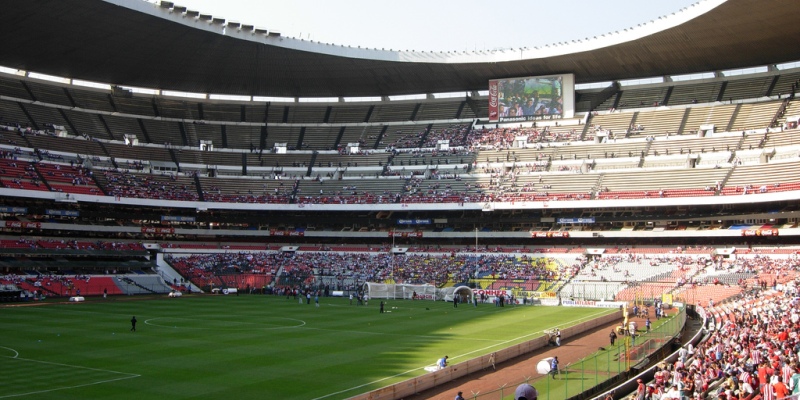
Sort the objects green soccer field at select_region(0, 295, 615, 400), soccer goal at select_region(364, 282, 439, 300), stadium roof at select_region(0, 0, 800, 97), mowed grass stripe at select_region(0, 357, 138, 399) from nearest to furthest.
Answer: mowed grass stripe at select_region(0, 357, 138, 399)
green soccer field at select_region(0, 295, 615, 400)
stadium roof at select_region(0, 0, 800, 97)
soccer goal at select_region(364, 282, 439, 300)

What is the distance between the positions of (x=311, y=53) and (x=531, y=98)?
83.3ft

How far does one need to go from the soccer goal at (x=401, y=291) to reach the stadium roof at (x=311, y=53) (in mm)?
23212

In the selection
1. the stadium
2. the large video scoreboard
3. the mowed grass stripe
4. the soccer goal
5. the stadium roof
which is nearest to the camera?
the mowed grass stripe

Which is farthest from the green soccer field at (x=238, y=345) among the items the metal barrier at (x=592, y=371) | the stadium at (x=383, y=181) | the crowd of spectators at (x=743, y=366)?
the crowd of spectators at (x=743, y=366)

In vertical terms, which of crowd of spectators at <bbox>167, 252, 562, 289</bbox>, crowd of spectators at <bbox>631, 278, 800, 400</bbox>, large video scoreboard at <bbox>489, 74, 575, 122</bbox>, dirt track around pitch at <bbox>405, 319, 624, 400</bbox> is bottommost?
dirt track around pitch at <bbox>405, 319, 624, 400</bbox>

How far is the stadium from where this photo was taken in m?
51.1

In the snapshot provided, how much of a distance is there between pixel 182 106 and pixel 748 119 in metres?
63.2

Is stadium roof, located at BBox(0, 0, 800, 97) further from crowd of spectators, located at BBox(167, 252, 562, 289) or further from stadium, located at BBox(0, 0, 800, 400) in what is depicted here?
crowd of spectators, located at BBox(167, 252, 562, 289)

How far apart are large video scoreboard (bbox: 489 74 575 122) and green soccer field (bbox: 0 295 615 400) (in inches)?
1184

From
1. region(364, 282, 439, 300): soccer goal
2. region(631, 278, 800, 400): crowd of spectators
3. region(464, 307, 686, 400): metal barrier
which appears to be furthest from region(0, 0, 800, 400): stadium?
region(631, 278, 800, 400): crowd of spectators

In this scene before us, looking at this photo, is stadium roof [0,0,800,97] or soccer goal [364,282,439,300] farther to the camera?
soccer goal [364,282,439,300]

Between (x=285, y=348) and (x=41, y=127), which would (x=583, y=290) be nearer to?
(x=285, y=348)

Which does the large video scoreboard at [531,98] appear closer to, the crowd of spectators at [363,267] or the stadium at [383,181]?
the stadium at [383,181]

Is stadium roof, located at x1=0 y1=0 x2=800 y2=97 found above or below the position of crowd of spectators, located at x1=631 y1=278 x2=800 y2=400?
above
